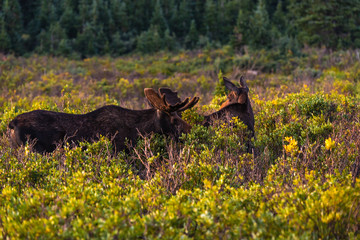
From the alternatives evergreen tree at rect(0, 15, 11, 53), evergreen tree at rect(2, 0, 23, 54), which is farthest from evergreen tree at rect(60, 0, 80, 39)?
evergreen tree at rect(0, 15, 11, 53)

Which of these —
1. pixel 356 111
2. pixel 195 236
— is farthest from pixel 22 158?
pixel 356 111

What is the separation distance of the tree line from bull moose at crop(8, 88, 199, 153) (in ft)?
76.0

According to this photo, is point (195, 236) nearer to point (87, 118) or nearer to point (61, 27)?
point (87, 118)

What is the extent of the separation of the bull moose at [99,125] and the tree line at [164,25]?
23.2m

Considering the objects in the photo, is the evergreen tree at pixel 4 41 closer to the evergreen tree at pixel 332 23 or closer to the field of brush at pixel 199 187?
the evergreen tree at pixel 332 23

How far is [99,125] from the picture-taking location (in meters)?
5.25

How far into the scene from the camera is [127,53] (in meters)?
37.1

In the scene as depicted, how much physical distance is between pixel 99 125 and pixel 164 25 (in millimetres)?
39366

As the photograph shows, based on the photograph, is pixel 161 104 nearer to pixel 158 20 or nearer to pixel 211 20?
pixel 158 20

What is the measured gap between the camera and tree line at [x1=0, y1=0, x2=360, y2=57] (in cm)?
3106

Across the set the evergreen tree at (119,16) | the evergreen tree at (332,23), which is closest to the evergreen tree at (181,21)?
the evergreen tree at (119,16)

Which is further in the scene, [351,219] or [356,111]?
[356,111]

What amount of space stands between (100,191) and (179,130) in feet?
6.34

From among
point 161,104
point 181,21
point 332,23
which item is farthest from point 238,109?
point 181,21
